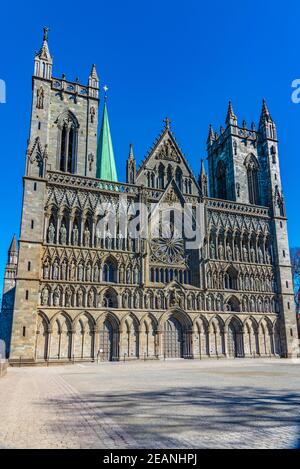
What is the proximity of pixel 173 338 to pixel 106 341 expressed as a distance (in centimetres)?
681

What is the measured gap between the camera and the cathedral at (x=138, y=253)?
32.7m

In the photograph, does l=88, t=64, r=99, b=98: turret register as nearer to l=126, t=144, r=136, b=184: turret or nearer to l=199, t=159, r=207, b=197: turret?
l=126, t=144, r=136, b=184: turret

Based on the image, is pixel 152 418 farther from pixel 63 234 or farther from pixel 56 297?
pixel 63 234

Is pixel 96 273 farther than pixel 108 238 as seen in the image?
No

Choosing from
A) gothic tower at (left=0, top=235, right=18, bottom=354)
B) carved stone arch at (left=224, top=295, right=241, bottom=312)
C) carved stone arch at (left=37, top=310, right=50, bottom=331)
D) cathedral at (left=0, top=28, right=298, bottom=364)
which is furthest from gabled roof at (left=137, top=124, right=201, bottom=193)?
gothic tower at (left=0, top=235, right=18, bottom=354)

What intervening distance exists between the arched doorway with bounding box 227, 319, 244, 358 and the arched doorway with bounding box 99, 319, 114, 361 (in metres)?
12.4

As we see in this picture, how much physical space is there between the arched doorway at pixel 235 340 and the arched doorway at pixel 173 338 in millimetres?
5389

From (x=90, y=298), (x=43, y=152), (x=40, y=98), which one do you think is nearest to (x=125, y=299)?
→ (x=90, y=298)

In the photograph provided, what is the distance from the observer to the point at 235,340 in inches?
1540

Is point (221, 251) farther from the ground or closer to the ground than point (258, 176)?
closer to the ground

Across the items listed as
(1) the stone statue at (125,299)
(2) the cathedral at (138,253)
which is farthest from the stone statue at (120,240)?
(1) the stone statue at (125,299)

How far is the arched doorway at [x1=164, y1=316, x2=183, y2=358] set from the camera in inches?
1430

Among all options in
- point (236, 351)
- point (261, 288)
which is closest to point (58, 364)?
point (236, 351)

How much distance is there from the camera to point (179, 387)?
14078mm
